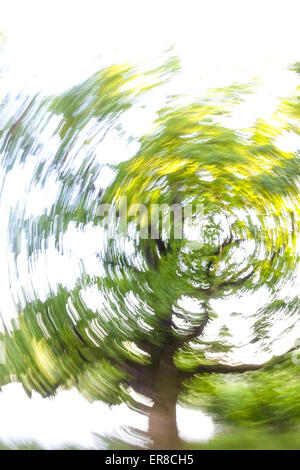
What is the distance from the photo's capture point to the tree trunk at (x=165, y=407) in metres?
1.06

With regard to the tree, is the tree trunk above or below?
below

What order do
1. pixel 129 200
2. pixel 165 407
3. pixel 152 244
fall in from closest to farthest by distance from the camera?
pixel 165 407 < pixel 129 200 < pixel 152 244

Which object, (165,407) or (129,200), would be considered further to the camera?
(129,200)

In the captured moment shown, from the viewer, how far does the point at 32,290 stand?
Answer: 106 cm

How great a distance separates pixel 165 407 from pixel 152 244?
71 centimetres

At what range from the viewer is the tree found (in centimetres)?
103

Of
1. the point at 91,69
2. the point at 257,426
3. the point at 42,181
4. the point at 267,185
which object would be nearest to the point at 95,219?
the point at 42,181

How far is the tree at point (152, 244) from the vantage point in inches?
40.6

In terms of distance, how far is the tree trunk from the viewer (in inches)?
41.6

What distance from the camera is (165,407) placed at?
1152 mm

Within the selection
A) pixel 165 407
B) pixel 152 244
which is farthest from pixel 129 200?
pixel 165 407

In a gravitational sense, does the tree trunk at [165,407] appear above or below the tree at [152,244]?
below

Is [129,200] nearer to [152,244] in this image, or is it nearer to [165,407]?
[152,244]
